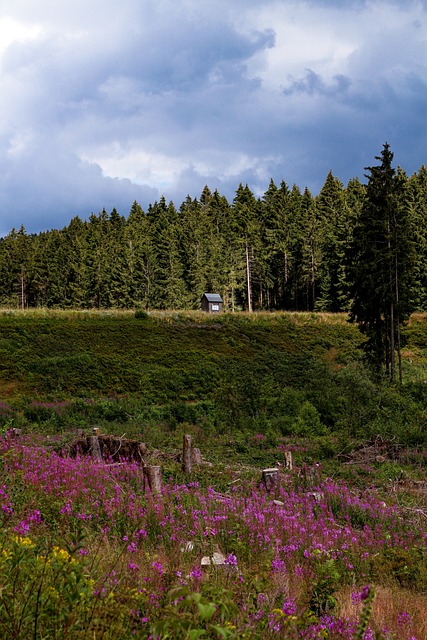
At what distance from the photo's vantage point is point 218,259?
67062 mm

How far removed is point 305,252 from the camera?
65.9 metres

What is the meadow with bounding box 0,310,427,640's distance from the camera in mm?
2527

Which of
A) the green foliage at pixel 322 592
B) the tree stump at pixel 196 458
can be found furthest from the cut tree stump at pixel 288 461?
the green foliage at pixel 322 592

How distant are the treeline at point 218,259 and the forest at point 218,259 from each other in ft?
0.51

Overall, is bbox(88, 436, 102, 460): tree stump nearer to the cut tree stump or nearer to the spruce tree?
the cut tree stump

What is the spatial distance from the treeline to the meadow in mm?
30123

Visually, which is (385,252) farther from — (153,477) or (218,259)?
(218,259)

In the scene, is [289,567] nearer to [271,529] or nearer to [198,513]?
[271,529]

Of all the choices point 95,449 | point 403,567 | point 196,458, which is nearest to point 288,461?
point 196,458

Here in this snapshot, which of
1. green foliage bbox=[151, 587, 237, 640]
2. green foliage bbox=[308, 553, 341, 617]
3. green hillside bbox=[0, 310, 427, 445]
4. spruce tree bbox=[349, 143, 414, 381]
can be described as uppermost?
spruce tree bbox=[349, 143, 414, 381]

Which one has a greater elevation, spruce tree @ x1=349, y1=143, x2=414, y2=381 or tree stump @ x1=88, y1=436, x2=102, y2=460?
spruce tree @ x1=349, y1=143, x2=414, y2=381

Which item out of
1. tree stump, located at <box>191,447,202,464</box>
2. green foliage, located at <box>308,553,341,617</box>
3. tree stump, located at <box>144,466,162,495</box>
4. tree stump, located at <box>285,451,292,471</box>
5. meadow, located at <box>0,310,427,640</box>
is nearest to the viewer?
meadow, located at <box>0,310,427,640</box>

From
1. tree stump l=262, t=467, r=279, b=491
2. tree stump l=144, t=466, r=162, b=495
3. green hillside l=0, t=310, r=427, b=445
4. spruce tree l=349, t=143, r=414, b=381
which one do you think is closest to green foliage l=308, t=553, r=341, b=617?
tree stump l=144, t=466, r=162, b=495

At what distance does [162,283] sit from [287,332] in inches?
941
